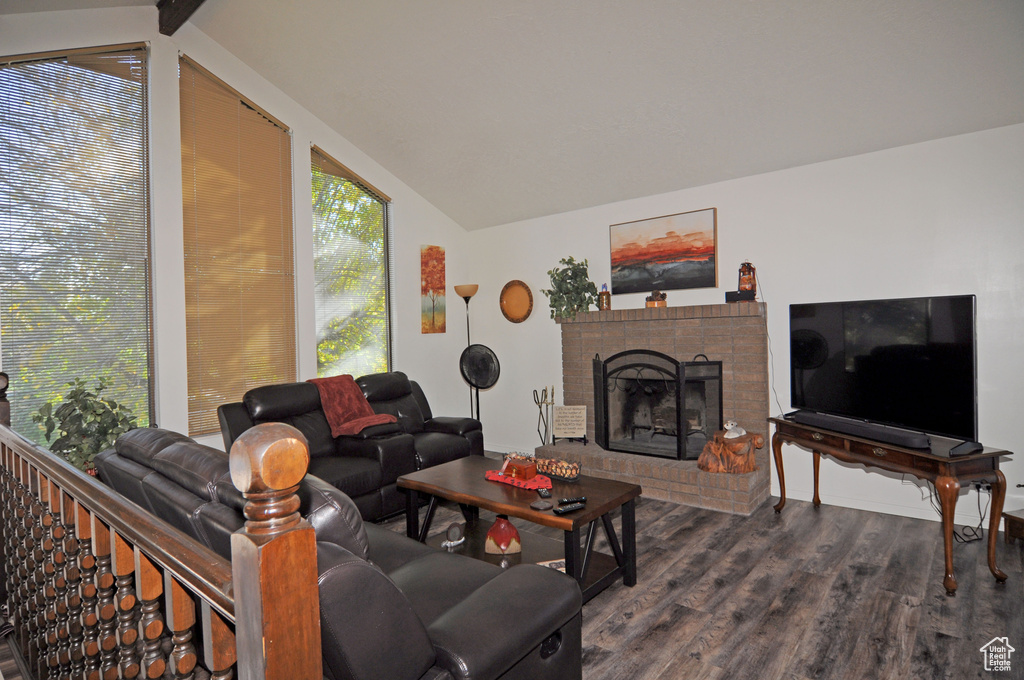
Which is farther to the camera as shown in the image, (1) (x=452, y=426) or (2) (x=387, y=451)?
(1) (x=452, y=426)

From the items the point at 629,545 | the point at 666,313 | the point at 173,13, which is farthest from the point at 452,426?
the point at 173,13

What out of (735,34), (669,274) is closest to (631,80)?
(735,34)

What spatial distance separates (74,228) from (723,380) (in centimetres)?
472

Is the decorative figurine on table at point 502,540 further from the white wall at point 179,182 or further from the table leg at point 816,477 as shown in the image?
the white wall at point 179,182

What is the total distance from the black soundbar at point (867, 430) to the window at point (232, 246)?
4021 mm

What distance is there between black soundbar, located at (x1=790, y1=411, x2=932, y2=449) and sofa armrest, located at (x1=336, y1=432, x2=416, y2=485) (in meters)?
2.61

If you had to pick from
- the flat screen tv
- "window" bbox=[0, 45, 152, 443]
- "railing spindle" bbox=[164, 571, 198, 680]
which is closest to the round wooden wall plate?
the flat screen tv

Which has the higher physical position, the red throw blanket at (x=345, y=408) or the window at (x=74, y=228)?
the window at (x=74, y=228)

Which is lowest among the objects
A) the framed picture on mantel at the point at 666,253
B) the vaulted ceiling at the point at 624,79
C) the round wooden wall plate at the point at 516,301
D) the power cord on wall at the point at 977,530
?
the power cord on wall at the point at 977,530

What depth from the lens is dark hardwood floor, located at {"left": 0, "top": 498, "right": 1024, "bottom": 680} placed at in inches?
79.5

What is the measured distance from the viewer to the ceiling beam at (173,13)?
3691mm

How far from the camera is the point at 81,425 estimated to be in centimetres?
332

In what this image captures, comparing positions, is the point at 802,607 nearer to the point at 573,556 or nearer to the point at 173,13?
the point at 573,556

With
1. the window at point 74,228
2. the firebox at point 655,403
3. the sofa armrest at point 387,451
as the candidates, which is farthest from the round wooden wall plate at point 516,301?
the window at point 74,228
